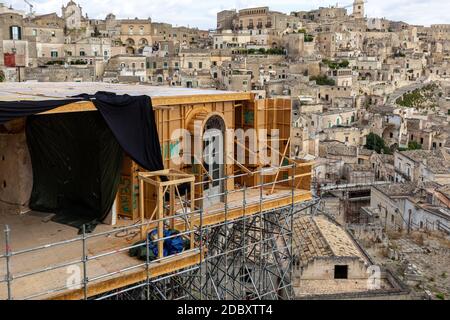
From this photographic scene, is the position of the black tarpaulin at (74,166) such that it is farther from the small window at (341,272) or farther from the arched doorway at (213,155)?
the small window at (341,272)

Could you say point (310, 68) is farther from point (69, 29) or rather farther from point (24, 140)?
point (24, 140)

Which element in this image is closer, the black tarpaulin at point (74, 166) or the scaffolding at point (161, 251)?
the scaffolding at point (161, 251)

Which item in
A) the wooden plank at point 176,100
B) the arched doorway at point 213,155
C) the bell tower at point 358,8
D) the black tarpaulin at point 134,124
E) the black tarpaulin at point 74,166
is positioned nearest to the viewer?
the wooden plank at point 176,100

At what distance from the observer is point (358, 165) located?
30969 mm

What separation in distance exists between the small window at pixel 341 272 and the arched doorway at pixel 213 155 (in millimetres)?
5424

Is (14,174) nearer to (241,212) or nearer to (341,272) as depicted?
(241,212)

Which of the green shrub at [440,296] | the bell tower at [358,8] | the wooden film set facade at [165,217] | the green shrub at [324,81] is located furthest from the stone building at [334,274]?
the bell tower at [358,8]

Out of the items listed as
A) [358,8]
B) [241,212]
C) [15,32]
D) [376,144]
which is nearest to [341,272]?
[241,212]

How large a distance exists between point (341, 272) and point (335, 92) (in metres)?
36.4

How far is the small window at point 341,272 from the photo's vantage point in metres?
13.6

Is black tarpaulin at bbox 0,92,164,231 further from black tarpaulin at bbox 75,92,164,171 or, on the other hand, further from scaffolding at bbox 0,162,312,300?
scaffolding at bbox 0,162,312,300

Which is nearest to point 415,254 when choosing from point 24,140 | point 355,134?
point 24,140
